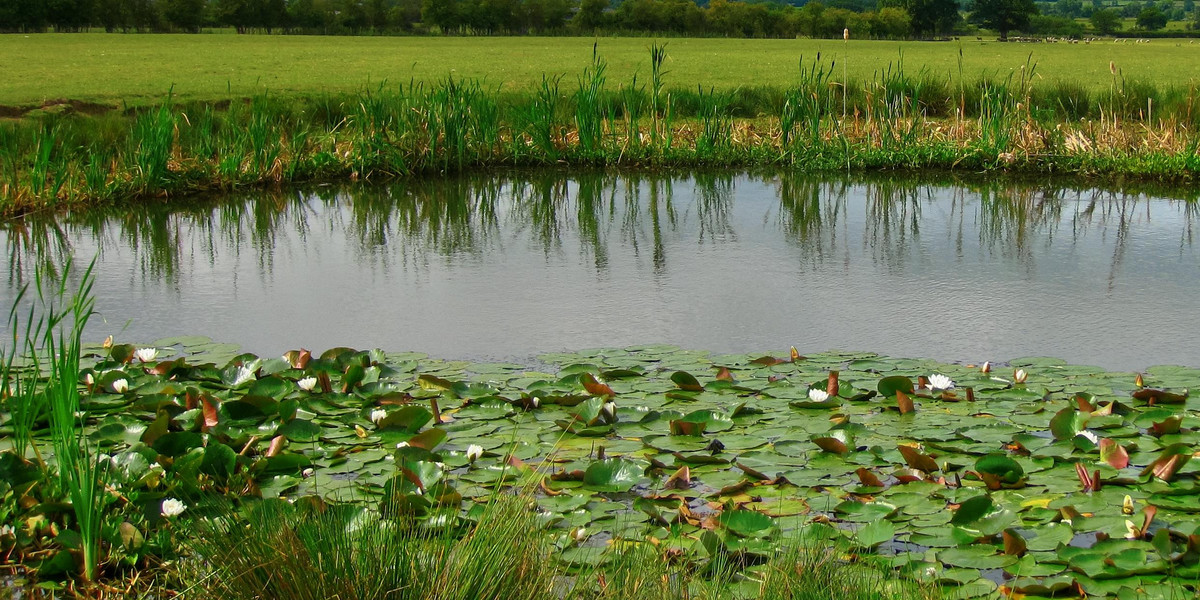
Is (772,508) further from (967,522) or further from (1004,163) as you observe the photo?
(1004,163)

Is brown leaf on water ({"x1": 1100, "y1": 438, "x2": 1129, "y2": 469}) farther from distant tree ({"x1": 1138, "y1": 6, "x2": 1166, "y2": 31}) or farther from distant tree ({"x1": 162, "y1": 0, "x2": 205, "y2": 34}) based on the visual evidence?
distant tree ({"x1": 1138, "y1": 6, "x2": 1166, "y2": 31})

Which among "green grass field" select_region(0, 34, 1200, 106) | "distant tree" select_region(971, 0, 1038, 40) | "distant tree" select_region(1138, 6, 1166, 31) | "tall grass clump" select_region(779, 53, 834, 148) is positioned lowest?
"tall grass clump" select_region(779, 53, 834, 148)

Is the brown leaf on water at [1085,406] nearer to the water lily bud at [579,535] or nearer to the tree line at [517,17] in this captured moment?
the water lily bud at [579,535]

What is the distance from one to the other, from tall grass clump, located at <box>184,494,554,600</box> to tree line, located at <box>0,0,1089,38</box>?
4329 cm

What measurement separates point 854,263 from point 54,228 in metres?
4.61

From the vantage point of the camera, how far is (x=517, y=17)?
50.2 m

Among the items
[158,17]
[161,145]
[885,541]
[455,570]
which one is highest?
[158,17]

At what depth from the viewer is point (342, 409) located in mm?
3416

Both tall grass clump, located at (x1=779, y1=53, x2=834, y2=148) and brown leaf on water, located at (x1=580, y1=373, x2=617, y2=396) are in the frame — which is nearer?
brown leaf on water, located at (x1=580, y1=373, x2=617, y2=396)

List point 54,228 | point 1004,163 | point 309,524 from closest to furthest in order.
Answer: point 309,524, point 54,228, point 1004,163

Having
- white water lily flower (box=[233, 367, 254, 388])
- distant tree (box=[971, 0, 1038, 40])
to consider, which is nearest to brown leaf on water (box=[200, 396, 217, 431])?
white water lily flower (box=[233, 367, 254, 388])

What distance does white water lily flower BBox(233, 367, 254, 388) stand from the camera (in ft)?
11.8

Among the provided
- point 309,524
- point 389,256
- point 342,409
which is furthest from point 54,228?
point 309,524

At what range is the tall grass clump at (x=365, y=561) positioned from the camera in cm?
188
